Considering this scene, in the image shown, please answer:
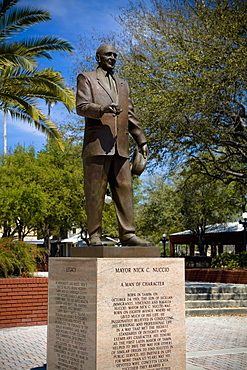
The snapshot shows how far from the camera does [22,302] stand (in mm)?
11898

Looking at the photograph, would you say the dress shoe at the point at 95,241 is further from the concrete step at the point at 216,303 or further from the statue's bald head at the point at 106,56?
the concrete step at the point at 216,303

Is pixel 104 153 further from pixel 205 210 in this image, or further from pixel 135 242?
pixel 205 210

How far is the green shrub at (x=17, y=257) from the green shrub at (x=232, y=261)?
10.5m

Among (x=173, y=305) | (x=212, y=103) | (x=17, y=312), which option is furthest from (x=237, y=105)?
(x=173, y=305)

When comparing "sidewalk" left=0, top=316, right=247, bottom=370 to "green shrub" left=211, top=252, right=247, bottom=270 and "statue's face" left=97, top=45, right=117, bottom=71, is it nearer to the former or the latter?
"statue's face" left=97, top=45, right=117, bottom=71

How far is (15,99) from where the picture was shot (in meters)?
15.5

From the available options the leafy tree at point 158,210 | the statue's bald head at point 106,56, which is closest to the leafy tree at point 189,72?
the statue's bald head at point 106,56

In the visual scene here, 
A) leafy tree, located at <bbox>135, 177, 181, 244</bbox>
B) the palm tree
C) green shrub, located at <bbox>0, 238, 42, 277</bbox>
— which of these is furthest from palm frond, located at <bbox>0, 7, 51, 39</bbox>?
leafy tree, located at <bbox>135, 177, 181, 244</bbox>

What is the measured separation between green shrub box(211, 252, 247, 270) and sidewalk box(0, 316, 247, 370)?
A: 8156 millimetres

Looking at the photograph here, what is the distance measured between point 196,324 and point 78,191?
2099cm

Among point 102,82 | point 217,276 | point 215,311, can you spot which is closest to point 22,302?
point 215,311

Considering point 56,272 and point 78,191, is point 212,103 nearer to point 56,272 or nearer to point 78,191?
point 56,272

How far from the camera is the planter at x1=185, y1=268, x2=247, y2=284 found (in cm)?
1961

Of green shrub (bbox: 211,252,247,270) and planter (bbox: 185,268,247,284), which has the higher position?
green shrub (bbox: 211,252,247,270)
